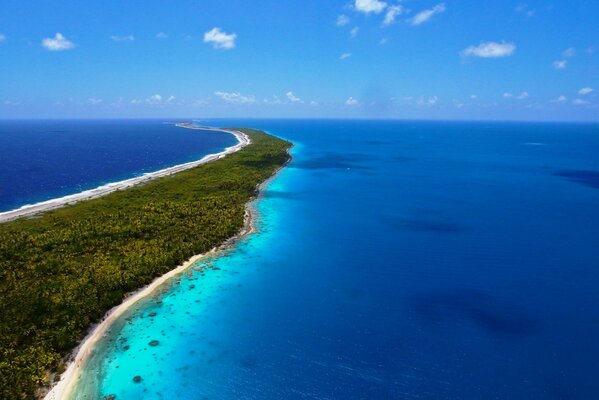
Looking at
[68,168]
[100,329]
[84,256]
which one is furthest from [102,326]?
[68,168]

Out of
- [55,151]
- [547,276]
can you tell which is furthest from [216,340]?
[55,151]

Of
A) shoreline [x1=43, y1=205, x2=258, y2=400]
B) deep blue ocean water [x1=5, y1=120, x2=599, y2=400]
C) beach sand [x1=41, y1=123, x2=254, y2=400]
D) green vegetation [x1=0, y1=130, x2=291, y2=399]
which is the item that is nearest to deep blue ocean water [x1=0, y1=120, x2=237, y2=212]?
green vegetation [x1=0, y1=130, x2=291, y2=399]

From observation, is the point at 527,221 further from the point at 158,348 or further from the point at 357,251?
the point at 158,348

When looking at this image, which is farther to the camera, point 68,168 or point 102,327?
point 68,168

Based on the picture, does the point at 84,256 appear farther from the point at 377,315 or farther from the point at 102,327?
the point at 377,315

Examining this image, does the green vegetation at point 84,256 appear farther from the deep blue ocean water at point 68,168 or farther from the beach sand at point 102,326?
the deep blue ocean water at point 68,168
